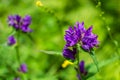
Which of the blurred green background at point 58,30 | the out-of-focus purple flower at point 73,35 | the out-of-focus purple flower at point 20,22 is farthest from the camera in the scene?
the blurred green background at point 58,30

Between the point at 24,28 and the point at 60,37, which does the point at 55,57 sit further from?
the point at 24,28

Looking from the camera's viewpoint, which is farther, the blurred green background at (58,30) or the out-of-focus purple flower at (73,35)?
the blurred green background at (58,30)

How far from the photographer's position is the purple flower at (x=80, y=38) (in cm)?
234

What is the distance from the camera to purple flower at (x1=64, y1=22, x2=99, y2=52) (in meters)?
2.34

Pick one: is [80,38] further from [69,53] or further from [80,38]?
[69,53]

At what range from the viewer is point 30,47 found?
486 centimetres

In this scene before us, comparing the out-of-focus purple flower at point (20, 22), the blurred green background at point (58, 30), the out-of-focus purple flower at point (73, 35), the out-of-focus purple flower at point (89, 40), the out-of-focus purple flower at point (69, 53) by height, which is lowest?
the blurred green background at point (58, 30)

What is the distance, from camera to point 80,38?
7.80ft

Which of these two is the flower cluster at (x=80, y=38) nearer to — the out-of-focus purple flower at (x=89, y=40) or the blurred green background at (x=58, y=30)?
the out-of-focus purple flower at (x=89, y=40)

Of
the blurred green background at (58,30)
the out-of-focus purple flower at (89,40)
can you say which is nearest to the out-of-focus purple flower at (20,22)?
the blurred green background at (58,30)

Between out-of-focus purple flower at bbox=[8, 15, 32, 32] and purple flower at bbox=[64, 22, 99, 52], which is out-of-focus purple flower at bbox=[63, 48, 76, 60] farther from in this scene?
out-of-focus purple flower at bbox=[8, 15, 32, 32]

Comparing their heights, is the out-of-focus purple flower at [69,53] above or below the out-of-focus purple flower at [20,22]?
above

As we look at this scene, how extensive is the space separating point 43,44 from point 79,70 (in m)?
2.66

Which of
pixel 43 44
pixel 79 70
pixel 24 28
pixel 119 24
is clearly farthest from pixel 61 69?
pixel 79 70
